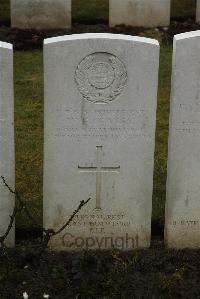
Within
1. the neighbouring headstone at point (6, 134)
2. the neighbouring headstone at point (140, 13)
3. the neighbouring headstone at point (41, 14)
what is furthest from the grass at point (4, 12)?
the neighbouring headstone at point (6, 134)

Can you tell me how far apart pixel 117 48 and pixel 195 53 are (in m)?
0.58

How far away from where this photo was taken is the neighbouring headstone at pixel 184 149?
5.14 meters

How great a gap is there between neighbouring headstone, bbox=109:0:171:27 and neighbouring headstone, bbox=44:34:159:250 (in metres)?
7.17

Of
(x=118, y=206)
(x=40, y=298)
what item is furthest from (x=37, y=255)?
(x=118, y=206)

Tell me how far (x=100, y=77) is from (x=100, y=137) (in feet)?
1.52

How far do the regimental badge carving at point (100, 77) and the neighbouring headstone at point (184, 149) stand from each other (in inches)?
16.5

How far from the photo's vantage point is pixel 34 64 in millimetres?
10680

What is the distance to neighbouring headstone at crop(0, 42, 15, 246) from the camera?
16.6ft

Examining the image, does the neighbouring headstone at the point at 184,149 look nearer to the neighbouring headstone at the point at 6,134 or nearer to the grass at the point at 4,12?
the neighbouring headstone at the point at 6,134

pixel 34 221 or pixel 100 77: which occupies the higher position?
pixel 100 77

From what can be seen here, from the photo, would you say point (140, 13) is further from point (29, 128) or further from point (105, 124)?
point (105, 124)

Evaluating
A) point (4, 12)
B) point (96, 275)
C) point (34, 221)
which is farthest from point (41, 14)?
point (96, 275)

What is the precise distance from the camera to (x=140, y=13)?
1225 cm

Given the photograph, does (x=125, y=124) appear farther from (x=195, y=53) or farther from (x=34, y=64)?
(x=34, y=64)
